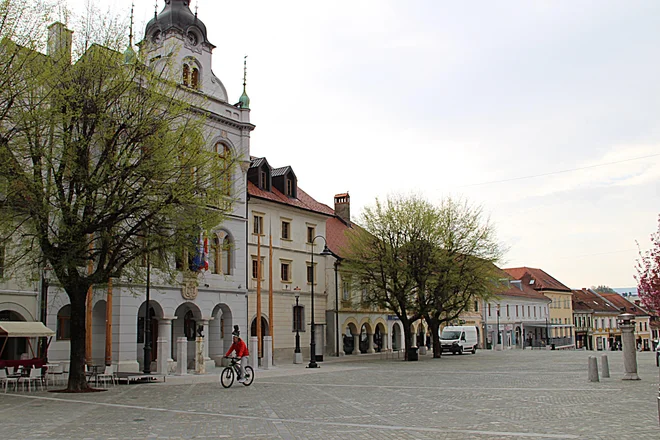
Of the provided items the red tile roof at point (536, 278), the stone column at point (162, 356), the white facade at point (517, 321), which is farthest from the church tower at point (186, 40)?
the red tile roof at point (536, 278)

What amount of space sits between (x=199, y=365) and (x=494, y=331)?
55689 millimetres

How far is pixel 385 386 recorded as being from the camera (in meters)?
22.8

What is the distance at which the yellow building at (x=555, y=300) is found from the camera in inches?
3629

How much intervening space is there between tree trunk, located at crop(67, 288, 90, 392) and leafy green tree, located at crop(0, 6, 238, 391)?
3cm

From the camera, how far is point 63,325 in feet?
99.1

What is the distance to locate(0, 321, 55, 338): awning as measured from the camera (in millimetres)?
22906

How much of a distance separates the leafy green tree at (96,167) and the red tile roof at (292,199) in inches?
782

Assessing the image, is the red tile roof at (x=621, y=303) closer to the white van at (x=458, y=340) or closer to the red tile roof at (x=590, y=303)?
the red tile roof at (x=590, y=303)

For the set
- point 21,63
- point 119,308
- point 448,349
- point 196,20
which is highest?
point 196,20

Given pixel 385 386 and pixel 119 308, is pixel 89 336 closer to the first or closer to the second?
pixel 119 308

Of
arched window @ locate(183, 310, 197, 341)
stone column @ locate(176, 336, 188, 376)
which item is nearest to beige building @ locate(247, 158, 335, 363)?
arched window @ locate(183, 310, 197, 341)

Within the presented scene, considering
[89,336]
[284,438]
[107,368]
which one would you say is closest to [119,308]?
[89,336]

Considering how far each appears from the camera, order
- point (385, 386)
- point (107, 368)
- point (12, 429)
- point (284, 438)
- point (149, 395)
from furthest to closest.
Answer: point (107, 368) < point (385, 386) < point (149, 395) < point (12, 429) < point (284, 438)

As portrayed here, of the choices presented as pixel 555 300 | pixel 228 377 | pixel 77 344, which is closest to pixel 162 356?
pixel 228 377
